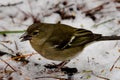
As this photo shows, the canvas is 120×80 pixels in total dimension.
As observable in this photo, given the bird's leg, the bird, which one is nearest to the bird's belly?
the bird

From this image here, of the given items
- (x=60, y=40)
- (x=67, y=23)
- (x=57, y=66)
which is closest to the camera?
(x=60, y=40)

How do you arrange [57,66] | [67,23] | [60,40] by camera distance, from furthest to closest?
[67,23], [57,66], [60,40]

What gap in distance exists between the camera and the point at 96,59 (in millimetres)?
4449

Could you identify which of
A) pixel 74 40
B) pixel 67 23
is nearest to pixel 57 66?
pixel 74 40

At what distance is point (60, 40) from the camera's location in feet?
13.8

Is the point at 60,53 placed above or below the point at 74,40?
below

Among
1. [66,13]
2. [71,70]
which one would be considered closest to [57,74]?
[71,70]

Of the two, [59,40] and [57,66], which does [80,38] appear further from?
[57,66]

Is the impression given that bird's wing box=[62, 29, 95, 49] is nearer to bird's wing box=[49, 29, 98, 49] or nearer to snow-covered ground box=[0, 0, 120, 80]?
bird's wing box=[49, 29, 98, 49]

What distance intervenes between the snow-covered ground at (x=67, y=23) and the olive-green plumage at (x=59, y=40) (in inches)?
8.0

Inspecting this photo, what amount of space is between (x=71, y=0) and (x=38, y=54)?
1056 millimetres

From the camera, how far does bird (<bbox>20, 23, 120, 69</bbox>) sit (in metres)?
4.17

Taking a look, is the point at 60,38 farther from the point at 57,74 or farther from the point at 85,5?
the point at 85,5

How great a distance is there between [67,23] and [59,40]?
78 centimetres
